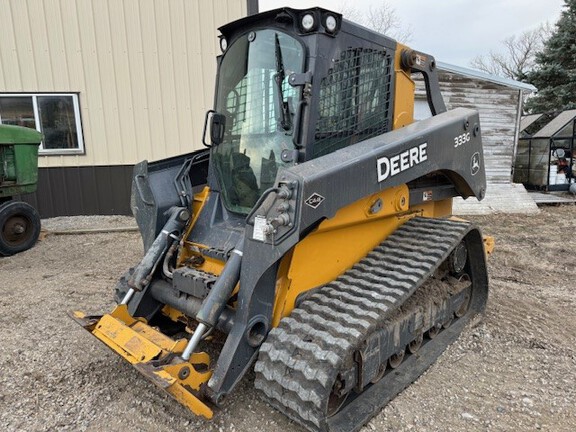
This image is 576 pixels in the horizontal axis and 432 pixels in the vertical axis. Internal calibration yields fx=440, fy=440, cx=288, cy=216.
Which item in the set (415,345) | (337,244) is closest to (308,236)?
(337,244)

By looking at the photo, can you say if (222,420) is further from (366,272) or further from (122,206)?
(122,206)

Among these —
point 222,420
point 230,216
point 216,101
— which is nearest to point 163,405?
point 222,420

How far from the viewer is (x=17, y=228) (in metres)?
6.58

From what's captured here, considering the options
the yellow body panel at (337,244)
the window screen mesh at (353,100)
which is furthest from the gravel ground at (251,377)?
the window screen mesh at (353,100)

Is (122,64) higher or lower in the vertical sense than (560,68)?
lower

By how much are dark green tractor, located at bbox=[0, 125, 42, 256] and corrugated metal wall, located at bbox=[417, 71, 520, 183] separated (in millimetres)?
8009

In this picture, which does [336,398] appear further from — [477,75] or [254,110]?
[477,75]

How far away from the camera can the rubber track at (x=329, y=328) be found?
2.15m

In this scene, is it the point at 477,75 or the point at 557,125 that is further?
the point at 557,125

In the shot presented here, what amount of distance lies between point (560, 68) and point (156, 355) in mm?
22637

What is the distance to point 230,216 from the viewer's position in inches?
131

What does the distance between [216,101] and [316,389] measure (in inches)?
91.5

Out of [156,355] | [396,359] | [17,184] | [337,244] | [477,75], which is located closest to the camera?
[156,355]

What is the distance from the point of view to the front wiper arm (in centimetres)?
285
